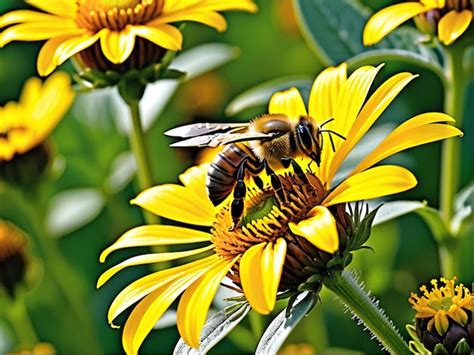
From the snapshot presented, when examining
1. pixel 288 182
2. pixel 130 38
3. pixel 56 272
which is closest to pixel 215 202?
pixel 288 182

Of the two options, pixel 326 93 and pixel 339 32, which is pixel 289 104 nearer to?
pixel 326 93

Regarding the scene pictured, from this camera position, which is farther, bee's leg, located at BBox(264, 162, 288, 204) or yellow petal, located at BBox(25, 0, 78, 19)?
yellow petal, located at BBox(25, 0, 78, 19)

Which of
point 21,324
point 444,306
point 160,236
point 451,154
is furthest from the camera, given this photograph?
point 21,324

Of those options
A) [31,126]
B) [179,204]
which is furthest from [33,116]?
[179,204]

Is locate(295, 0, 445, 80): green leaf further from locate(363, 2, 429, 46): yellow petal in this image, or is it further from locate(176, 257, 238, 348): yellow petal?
locate(176, 257, 238, 348): yellow petal

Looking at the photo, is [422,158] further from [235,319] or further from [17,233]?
[235,319]

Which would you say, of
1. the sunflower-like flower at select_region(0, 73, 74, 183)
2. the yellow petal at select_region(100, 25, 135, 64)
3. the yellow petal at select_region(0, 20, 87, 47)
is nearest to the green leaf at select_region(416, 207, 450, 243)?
the yellow petal at select_region(100, 25, 135, 64)

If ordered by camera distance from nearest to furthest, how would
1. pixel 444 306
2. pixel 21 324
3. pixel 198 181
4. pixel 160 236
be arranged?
pixel 444 306, pixel 160 236, pixel 198 181, pixel 21 324
